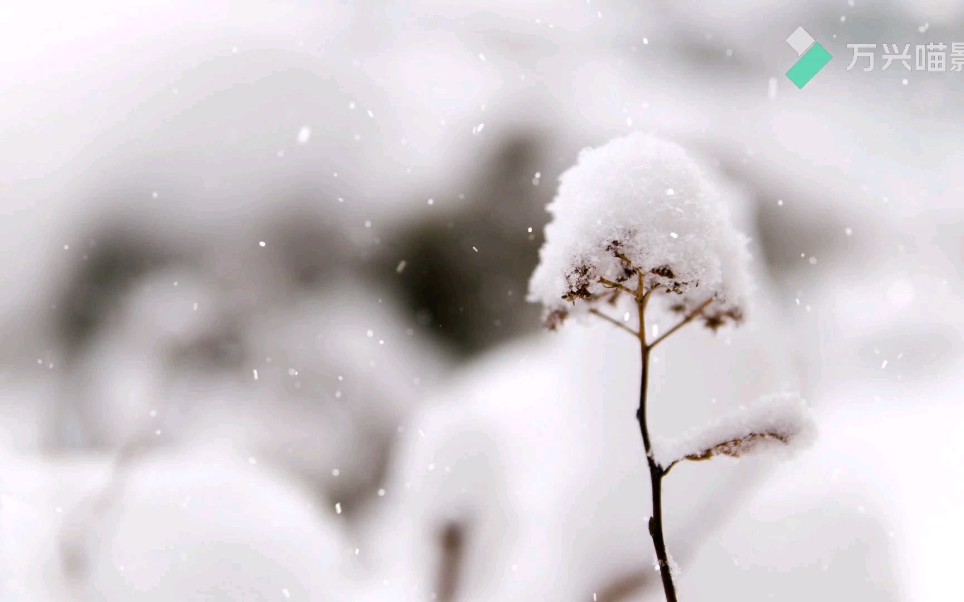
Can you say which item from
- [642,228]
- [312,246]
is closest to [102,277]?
[312,246]

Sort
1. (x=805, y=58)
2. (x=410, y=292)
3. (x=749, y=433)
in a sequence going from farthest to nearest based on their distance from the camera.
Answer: (x=805, y=58), (x=410, y=292), (x=749, y=433)

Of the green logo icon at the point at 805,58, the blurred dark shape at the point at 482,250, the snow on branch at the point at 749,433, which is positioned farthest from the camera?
the green logo icon at the point at 805,58

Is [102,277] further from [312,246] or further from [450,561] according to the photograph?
[450,561]

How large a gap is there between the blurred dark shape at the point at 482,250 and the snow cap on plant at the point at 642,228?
99 centimetres

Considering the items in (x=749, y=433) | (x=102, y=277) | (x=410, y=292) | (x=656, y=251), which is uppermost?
(x=102, y=277)

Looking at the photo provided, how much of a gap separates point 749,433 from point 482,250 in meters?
1.20

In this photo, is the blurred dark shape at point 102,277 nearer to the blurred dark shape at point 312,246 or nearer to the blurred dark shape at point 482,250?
the blurred dark shape at point 312,246

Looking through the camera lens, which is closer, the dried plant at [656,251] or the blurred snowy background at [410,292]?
the dried plant at [656,251]

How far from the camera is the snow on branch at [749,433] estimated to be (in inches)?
15.2

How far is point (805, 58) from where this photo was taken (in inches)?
68.8

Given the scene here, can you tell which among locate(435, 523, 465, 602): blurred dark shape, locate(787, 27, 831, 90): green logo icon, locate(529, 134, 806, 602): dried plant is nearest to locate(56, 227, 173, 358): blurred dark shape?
locate(435, 523, 465, 602): blurred dark shape

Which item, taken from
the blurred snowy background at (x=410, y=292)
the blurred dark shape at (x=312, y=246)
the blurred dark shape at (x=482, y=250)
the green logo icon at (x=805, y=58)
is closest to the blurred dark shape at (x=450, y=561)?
the blurred snowy background at (x=410, y=292)

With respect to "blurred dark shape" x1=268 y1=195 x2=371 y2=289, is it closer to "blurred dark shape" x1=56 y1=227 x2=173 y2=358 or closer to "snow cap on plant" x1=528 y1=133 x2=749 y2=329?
"blurred dark shape" x1=56 y1=227 x2=173 y2=358

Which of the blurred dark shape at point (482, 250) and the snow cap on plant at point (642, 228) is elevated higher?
the blurred dark shape at point (482, 250)
